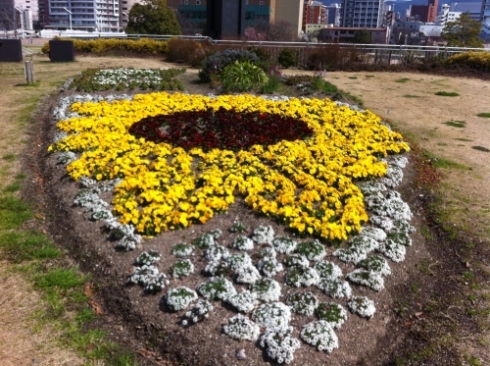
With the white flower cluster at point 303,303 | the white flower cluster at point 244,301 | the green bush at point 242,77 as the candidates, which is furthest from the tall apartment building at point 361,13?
the white flower cluster at point 244,301

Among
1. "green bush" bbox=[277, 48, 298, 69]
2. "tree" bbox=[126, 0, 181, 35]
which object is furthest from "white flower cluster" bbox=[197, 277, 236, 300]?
"tree" bbox=[126, 0, 181, 35]

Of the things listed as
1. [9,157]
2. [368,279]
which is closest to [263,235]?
[368,279]

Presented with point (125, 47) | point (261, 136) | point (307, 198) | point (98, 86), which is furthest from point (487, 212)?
point (125, 47)

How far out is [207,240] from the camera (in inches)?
199

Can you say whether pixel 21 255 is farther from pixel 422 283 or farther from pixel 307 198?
pixel 422 283

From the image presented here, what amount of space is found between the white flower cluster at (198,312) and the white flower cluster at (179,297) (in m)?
0.09

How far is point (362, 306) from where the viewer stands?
4.26 meters

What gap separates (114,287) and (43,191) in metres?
2.88

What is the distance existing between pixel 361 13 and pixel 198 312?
20919cm

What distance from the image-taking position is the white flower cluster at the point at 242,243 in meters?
4.99

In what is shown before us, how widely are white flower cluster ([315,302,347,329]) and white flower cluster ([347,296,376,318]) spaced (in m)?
0.11

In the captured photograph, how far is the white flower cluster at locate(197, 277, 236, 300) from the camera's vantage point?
4253 millimetres

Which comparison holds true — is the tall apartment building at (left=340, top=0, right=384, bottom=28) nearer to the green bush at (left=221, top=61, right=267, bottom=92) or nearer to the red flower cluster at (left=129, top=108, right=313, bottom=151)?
the green bush at (left=221, top=61, right=267, bottom=92)

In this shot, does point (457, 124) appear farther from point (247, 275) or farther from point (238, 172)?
point (247, 275)
